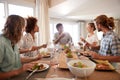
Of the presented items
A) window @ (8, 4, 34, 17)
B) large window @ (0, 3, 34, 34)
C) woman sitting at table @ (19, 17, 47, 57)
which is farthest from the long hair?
window @ (8, 4, 34, 17)

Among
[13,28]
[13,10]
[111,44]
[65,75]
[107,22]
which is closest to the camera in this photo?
[65,75]

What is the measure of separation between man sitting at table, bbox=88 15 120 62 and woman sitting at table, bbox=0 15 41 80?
80 centimetres

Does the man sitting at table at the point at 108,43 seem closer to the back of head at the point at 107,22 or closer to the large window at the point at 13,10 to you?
the back of head at the point at 107,22

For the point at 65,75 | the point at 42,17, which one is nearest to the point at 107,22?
the point at 65,75

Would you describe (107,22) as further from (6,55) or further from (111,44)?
(6,55)

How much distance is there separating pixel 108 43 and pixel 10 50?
1.14m

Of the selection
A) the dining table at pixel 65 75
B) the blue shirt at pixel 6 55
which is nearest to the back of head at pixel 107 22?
the dining table at pixel 65 75

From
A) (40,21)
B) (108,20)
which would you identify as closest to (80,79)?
(108,20)

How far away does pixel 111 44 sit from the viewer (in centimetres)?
160

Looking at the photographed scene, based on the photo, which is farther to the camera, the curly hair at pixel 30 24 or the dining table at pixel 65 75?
the curly hair at pixel 30 24

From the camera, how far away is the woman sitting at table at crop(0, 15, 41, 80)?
1166 mm

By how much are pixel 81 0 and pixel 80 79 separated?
296cm

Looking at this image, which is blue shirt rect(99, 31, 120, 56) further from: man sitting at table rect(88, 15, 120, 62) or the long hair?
the long hair

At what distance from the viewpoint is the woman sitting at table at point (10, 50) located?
1.17 meters
